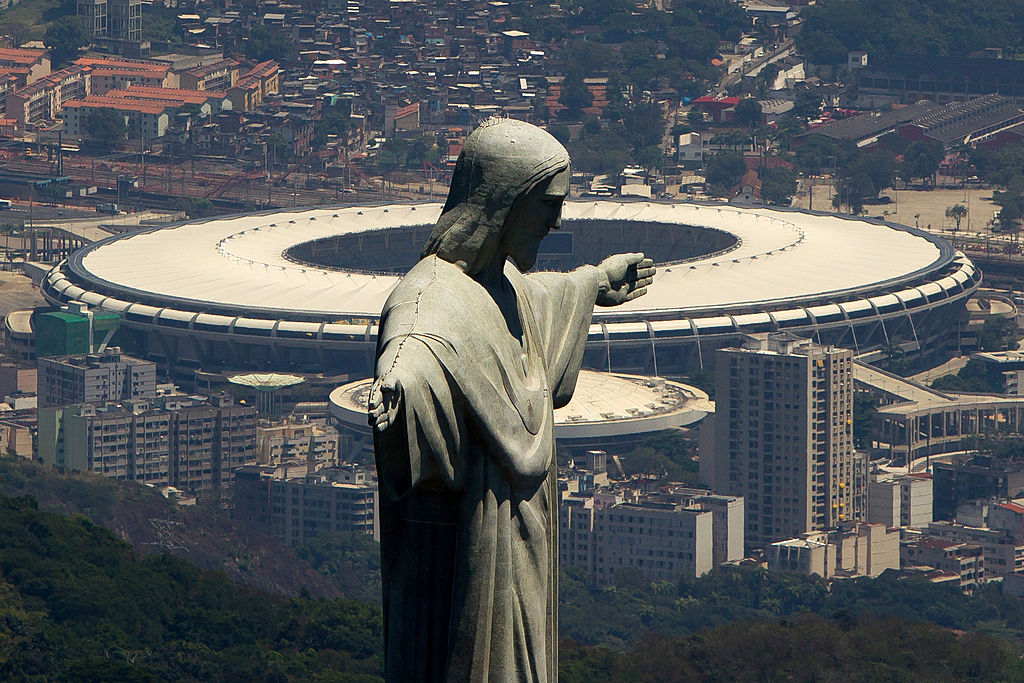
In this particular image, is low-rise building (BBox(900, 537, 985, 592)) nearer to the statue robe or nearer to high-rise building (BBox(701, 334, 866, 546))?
high-rise building (BBox(701, 334, 866, 546))

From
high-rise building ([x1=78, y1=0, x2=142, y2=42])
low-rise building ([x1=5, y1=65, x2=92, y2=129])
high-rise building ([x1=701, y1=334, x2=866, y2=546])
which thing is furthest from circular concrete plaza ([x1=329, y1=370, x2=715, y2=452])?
high-rise building ([x1=78, y1=0, x2=142, y2=42])

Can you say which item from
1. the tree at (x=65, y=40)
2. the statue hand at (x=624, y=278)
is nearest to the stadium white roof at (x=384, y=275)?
the tree at (x=65, y=40)

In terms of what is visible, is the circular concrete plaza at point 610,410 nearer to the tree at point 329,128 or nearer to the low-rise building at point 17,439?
the low-rise building at point 17,439

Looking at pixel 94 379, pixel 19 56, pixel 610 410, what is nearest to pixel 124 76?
pixel 19 56

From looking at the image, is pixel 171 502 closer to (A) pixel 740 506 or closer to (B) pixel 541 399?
(A) pixel 740 506

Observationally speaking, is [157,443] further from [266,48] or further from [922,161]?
[266,48]
